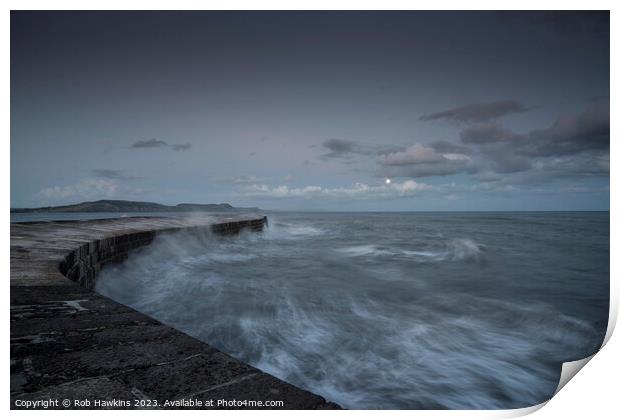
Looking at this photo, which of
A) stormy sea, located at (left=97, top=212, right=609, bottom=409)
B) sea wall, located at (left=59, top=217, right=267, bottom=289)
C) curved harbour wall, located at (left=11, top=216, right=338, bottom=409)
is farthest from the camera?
sea wall, located at (left=59, top=217, right=267, bottom=289)

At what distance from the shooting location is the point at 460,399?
2.86 m

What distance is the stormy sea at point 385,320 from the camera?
3.02 m

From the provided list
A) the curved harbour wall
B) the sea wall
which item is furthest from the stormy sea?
the curved harbour wall

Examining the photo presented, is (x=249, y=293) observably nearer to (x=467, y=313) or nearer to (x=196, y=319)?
(x=196, y=319)

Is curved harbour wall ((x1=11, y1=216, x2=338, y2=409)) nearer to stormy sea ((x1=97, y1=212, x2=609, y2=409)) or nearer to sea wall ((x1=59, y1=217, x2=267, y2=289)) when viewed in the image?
stormy sea ((x1=97, y1=212, x2=609, y2=409))

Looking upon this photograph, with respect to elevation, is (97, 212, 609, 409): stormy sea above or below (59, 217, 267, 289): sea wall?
below

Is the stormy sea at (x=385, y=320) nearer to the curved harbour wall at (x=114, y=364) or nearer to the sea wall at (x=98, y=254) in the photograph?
the sea wall at (x=98, y=254)

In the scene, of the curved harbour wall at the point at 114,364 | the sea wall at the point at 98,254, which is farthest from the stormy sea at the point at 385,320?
the curved harbour wall at the point at 114,364

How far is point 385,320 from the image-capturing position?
4.75 meters

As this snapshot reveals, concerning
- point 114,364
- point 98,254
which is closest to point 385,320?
point 114,364

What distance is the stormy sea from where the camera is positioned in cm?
302
